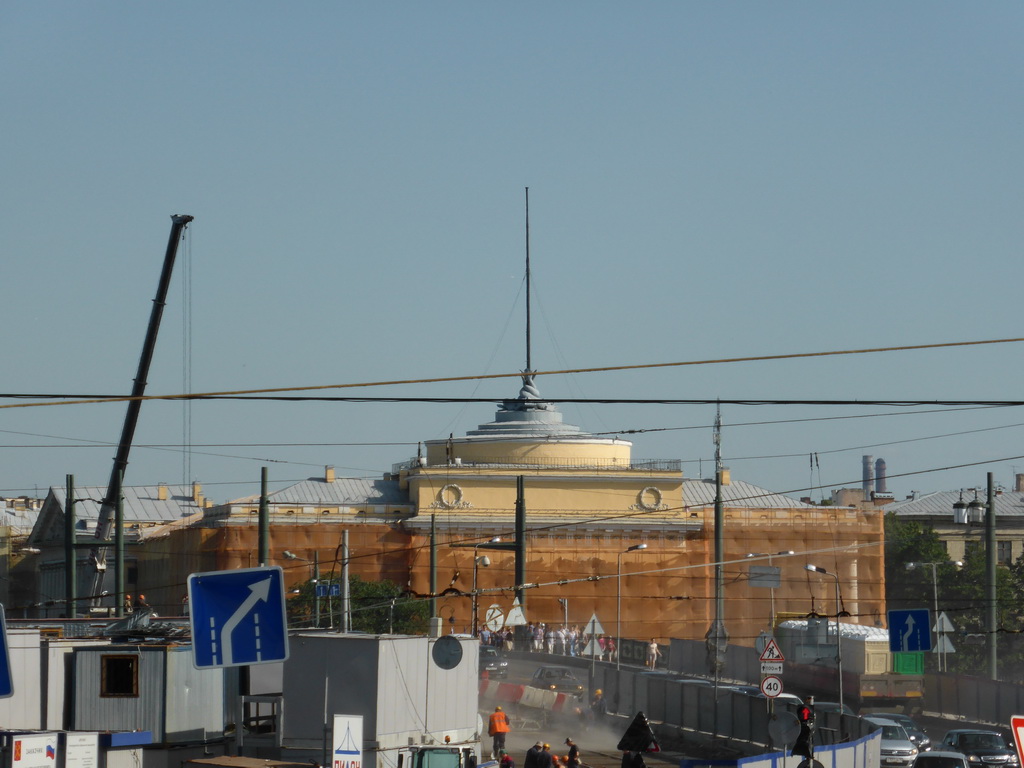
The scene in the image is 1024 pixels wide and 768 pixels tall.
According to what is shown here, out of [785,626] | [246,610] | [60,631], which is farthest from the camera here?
[785,626]

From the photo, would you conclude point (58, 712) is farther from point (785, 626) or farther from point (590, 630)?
point (785, 626)

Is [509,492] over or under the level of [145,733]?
over

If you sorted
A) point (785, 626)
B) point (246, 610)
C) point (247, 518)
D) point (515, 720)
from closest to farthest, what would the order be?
1. point (246, 610)
2. point (515, 720)
3. point (785, 626)
4. point (247, 518)

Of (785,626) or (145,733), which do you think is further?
(785,626)

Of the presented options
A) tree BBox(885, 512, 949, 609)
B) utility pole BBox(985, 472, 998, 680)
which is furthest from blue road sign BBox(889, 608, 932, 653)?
tree BBox(885, 512, 949, 609)

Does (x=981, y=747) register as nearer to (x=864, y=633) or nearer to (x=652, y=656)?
(x=864, y=633)

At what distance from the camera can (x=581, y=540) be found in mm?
82938

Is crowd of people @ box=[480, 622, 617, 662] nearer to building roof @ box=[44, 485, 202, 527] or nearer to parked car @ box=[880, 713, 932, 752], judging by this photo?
parked car @ box=[880, 713, 932, 752]

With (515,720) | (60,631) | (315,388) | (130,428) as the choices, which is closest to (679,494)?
(515,720)

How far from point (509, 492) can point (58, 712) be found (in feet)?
→ 200

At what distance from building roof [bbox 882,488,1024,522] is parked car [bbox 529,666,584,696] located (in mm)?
71940

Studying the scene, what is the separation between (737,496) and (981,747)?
194 ft

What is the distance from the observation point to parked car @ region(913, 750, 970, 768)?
29484 millimetres

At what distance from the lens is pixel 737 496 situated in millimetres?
92750
